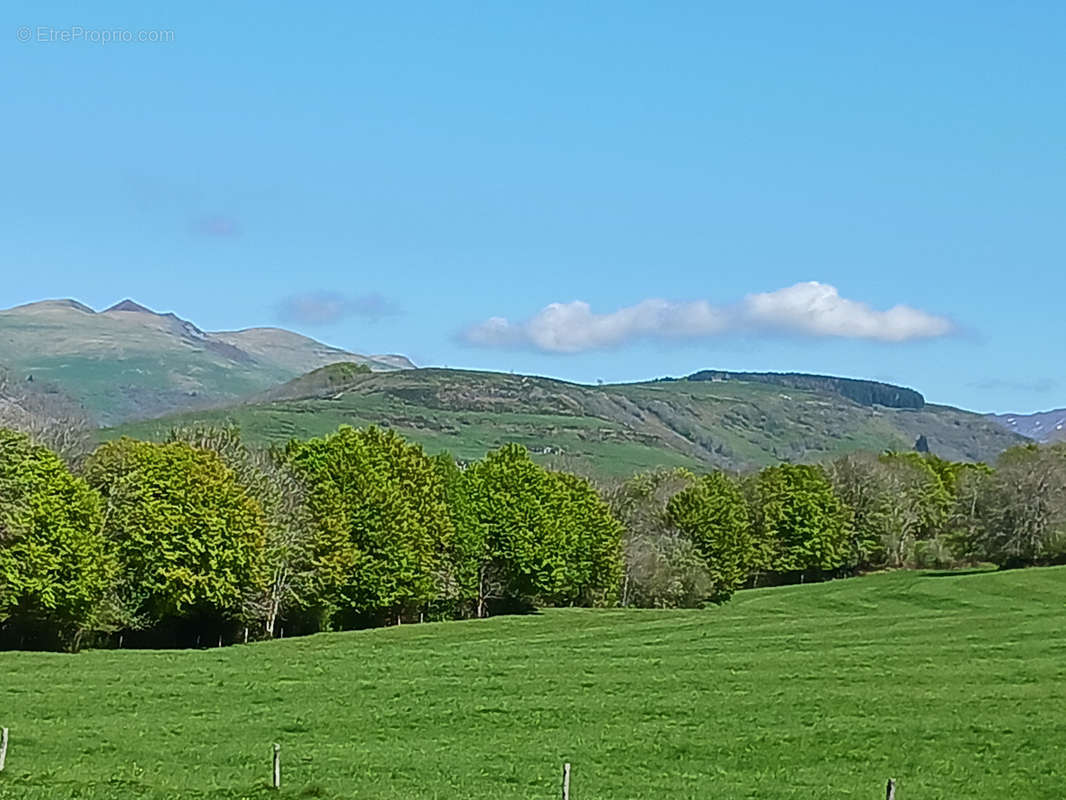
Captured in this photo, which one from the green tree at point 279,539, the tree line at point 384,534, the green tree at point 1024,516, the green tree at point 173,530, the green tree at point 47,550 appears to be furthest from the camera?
the green tree at point 1024,516

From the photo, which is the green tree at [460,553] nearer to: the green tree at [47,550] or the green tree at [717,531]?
the green tree at [717,531]

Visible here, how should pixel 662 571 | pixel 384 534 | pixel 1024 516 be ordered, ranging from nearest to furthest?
1. pixel 384 534
2. pixel 662 571
3. pixel 1024 516

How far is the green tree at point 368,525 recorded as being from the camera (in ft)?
265

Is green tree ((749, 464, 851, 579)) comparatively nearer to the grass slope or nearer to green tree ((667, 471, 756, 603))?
green tree ((667, 471, 756, 603))

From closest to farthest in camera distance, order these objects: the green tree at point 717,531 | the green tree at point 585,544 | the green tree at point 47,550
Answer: the green tree at point 47,550 < the green tree at point 585,544 < the green tree at point 717,531

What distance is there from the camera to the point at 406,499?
85562 millimetres

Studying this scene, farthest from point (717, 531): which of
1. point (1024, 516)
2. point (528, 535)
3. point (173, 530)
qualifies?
point (173, 530)

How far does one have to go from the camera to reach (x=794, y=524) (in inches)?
5049

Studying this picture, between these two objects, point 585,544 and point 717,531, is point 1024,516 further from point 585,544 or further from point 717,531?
point 585,544

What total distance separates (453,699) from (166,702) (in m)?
10.3

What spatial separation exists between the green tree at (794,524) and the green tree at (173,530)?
6674 cm

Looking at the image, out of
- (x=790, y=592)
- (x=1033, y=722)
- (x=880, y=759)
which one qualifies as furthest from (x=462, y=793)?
(x=790, y=592)

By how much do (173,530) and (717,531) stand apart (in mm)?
58502

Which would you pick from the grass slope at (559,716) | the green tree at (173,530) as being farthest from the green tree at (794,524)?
the green tree at (173,530)
